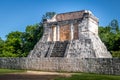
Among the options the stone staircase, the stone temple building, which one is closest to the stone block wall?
the stone temple building

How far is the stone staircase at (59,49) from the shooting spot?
2369 cm

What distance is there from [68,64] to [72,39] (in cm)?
702

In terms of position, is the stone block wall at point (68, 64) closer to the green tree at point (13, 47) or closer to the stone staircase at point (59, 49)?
the stone staircase at point (59, 49)

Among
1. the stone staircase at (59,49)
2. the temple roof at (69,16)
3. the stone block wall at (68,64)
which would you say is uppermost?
the temple roof at (69,16)

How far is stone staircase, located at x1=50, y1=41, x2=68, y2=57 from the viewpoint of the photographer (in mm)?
23688

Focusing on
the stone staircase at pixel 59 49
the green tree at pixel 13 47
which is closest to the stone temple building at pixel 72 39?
the stone staircase at pixel 59 49

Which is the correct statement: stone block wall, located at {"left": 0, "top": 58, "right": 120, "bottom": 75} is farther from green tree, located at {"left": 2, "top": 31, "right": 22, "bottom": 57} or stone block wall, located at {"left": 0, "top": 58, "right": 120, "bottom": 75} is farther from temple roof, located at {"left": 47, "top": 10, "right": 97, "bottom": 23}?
green tree, located at {"left": 2, "top": 31, "right": 22, "bottom": 57}

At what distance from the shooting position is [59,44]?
81.3ft

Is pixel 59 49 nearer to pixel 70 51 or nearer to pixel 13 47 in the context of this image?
pixel 70 51

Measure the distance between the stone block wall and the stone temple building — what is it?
294 cm

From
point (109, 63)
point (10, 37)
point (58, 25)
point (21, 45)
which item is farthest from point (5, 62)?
point (10, 37)

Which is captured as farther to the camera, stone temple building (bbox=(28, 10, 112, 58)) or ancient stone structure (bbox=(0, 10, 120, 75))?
stone temple building (bbox=(28, 10, 112, 58))

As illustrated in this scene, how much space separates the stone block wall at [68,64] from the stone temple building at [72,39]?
2.94m

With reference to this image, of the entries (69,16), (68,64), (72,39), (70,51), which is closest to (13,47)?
(69,16)
